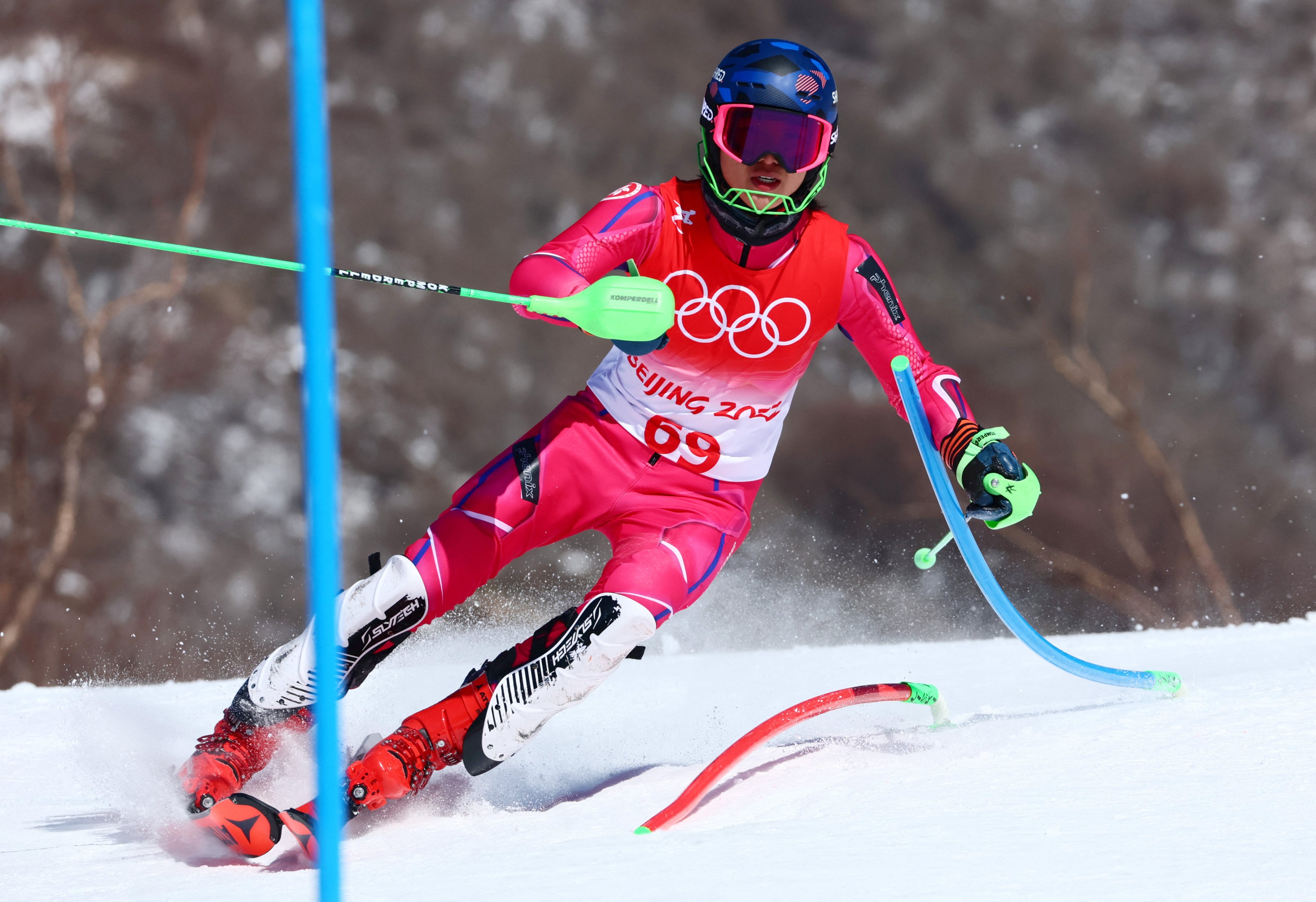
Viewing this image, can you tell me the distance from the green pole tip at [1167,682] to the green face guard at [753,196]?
151 cm

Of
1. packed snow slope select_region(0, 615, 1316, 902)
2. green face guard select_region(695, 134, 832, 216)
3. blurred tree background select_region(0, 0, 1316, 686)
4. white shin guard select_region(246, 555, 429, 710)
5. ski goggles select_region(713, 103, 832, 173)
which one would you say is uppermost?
blurred tree background select_region(0, 0, 1316, 686)

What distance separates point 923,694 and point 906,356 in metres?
0.85

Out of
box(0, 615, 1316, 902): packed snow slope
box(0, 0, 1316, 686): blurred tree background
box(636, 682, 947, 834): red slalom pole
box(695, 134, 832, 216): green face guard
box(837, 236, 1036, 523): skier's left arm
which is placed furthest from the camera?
box(0, 0, 1316, 686): blurred tree background

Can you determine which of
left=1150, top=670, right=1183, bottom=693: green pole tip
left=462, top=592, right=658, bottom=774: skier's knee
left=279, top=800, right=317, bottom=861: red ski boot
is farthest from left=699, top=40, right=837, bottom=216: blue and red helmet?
left=279, top=800, right=317, bottom=861: red ski boot

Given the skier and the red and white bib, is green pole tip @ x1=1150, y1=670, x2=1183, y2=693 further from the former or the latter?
the red and white bib

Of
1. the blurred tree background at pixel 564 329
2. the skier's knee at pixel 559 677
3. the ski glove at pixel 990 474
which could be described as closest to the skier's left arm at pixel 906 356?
the ski glove at pixel 990 474

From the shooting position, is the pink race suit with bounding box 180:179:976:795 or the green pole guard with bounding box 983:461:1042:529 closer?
the pink race suit with bounding box 180:179:976:795

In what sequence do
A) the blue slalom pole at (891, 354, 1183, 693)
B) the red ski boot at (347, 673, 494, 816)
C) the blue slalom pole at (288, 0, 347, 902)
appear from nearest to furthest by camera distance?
the blue slalom pole at (288, 0, 347, 902)
the red ski boot at (347, 673, 494, 816)
the blue slalom pole at (891, 354, 1183, 693)

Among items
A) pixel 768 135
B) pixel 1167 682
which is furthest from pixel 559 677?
pixel 1167 682

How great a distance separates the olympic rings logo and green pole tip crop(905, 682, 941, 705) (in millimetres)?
925

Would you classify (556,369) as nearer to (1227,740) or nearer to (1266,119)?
(1266,119)

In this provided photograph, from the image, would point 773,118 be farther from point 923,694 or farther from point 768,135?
point 923,694

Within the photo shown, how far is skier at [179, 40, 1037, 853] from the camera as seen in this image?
2.47 meters

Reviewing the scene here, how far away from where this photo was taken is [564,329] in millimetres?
16109
